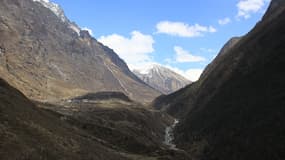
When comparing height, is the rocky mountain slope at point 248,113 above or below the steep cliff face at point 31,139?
above

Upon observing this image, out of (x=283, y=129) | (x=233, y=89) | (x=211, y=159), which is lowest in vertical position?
(x=211, y=159)

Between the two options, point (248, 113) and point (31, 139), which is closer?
point (31, 139)

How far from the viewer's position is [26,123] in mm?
62031

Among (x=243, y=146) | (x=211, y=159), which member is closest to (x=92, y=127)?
(x=211, y=159)

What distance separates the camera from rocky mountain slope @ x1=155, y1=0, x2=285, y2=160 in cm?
10712

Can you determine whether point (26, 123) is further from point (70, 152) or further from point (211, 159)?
point (211, 159)

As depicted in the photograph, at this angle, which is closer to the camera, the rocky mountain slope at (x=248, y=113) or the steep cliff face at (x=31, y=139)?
the steep cliff face at (x=31, y=139)

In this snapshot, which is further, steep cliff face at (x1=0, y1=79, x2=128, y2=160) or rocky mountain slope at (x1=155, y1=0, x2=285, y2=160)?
rocky mountain slope at (x1=155, y1=0, x2=285, y2=160)

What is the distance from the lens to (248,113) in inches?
5094

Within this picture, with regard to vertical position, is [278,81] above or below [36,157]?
above

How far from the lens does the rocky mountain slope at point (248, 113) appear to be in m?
107

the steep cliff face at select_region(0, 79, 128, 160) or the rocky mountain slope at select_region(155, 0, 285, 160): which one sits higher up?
the rocky mountain slope at select_region(155, 0, 285, 160)

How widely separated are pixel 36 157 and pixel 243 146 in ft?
239

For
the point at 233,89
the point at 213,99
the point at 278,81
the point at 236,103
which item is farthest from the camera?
the point at 213,99
